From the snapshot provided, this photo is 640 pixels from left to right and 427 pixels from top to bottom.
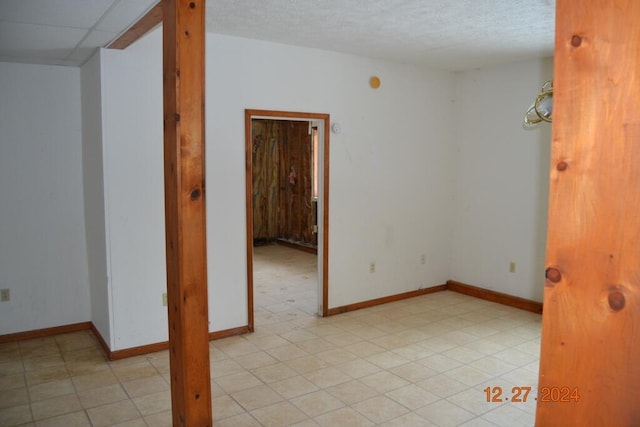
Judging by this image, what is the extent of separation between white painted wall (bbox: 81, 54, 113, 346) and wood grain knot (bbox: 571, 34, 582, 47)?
11.3 feet

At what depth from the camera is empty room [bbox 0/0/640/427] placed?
3.01 ft

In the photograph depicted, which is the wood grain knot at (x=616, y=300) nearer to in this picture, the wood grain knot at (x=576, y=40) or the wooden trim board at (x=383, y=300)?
the wood grain knot at (x=576, y=40)

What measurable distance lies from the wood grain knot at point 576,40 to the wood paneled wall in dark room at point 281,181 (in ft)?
25.1

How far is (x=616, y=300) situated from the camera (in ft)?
2.87

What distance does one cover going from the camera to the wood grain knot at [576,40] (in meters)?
0.90

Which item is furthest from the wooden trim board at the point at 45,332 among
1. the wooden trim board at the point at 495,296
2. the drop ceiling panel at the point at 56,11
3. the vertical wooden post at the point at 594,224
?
the vertical wooden post at the point at 594,224

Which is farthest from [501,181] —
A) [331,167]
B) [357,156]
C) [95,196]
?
[95,196]

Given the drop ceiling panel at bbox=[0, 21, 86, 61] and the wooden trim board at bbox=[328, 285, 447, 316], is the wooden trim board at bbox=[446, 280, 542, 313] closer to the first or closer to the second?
the wooden trim board at bbox=[328, 285, 447, 316]

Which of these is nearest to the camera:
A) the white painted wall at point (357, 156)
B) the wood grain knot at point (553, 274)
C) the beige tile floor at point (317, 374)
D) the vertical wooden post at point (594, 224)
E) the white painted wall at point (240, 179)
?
the vertical wooden post at point (594, 224)

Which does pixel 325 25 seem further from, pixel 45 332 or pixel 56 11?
pixel 45 332

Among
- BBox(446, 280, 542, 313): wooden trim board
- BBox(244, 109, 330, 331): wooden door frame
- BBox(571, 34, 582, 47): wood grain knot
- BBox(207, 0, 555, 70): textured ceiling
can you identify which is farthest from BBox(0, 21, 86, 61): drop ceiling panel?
BBox(446, 280, 542, 313): wooden trim board

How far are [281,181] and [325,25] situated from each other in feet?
17.7

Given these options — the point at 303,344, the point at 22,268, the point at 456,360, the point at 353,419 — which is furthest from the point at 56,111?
the point at 456,360

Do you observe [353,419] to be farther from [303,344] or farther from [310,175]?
[310,175]
